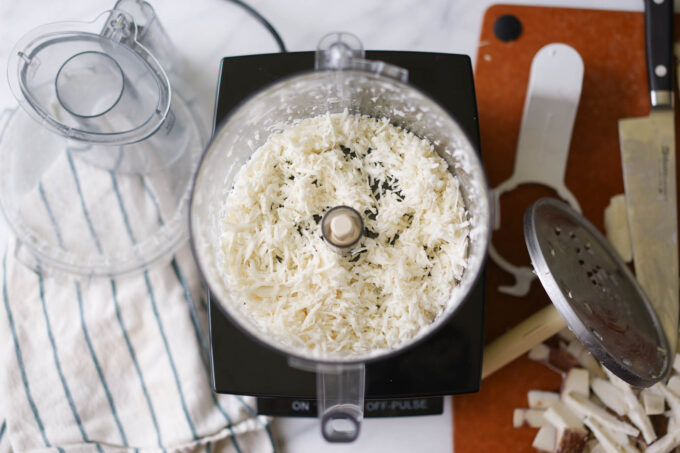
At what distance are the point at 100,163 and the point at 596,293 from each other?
705 mm

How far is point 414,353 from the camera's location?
616 millimetres

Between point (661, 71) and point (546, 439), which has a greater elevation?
point (661, 71)

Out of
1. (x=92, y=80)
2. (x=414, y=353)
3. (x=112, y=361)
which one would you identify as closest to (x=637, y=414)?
(x=414, y=353)

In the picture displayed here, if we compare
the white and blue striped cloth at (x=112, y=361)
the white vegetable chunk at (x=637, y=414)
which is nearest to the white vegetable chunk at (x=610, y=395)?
the white vegetable chunk at (x=637, y=414)

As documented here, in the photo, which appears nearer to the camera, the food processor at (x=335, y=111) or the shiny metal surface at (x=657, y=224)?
the food processor at (x=335, y=111)

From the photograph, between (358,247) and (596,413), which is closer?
(358,247)

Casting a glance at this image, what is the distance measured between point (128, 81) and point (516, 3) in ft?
1.94

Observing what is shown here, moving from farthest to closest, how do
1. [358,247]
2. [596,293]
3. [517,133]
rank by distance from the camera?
[517,133] < [596,293] < [358,247]

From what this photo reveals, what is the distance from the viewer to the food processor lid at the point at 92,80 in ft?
2.22

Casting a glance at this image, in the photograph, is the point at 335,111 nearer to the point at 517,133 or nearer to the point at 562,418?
the point at 517,133

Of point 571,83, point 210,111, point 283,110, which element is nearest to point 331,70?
point 283,110

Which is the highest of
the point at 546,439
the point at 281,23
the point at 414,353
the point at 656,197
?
the point at 281,23

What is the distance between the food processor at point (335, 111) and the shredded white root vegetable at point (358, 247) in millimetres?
18

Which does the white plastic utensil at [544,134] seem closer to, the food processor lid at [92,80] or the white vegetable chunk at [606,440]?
the white vegetable chunk at [606,440]
